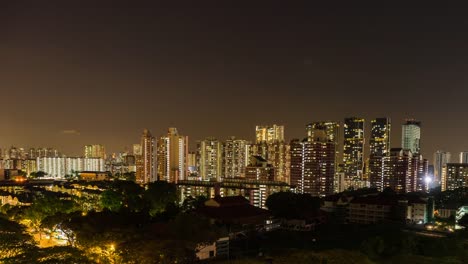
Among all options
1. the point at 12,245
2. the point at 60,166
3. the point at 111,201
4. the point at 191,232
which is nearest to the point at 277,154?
the point at 111,201

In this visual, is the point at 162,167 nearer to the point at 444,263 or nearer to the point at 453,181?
the point at 453,181

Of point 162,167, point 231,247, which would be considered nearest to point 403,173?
point 162,167

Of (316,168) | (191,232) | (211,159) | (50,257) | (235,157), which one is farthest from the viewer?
(211,159)

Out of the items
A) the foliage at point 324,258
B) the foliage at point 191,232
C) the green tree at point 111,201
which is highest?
the foliage at point 324,258

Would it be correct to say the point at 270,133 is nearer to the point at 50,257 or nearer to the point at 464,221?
the point at 464,221

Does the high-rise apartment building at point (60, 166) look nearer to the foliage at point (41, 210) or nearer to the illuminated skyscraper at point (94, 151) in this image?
the illuminated skyscraper at point (94, 151)

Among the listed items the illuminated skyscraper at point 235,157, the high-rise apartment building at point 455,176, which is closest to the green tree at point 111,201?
the illuminated skyscraper at point 235,157

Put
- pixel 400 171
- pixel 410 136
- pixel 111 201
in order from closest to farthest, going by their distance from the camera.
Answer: pixel 111 201
pixel 400 171
pixel 410 136

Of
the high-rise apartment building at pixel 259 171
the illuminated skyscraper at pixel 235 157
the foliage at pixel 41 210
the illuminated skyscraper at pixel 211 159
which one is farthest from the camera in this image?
the illuminated skyscraper at pixel 211 159
